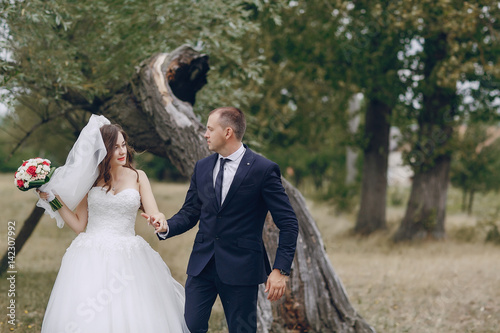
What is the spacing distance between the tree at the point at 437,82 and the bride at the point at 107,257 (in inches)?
345

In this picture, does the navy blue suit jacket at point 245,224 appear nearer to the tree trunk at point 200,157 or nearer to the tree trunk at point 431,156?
the tree trunk at point 200,157

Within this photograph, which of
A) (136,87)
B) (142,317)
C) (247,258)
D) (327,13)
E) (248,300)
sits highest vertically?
(327,13)

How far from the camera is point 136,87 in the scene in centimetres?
844

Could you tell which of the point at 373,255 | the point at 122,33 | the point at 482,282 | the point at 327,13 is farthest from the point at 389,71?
the point at 122,33

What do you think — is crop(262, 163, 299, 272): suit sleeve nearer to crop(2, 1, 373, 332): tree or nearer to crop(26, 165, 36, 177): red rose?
crop(26, 165, 36, 177): red rose

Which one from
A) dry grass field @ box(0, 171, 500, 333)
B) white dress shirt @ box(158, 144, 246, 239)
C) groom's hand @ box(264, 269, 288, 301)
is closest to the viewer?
groom's hand @ box(264, 269, 288, 301)

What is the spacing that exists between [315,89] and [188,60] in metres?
9.07

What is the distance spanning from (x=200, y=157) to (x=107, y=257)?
2.84 meters

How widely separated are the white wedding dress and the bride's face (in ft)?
0.86

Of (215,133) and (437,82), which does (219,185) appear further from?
(437,82)

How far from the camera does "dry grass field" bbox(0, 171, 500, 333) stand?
8.25 m

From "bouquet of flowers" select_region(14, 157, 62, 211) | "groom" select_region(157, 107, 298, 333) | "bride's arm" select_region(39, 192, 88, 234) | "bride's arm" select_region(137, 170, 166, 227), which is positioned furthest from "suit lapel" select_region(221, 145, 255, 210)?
"bouquet of flowers" select_region(14, 157, 62, 211)

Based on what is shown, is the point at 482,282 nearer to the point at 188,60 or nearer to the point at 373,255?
the point at 373,255

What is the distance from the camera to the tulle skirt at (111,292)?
4.54 meters
